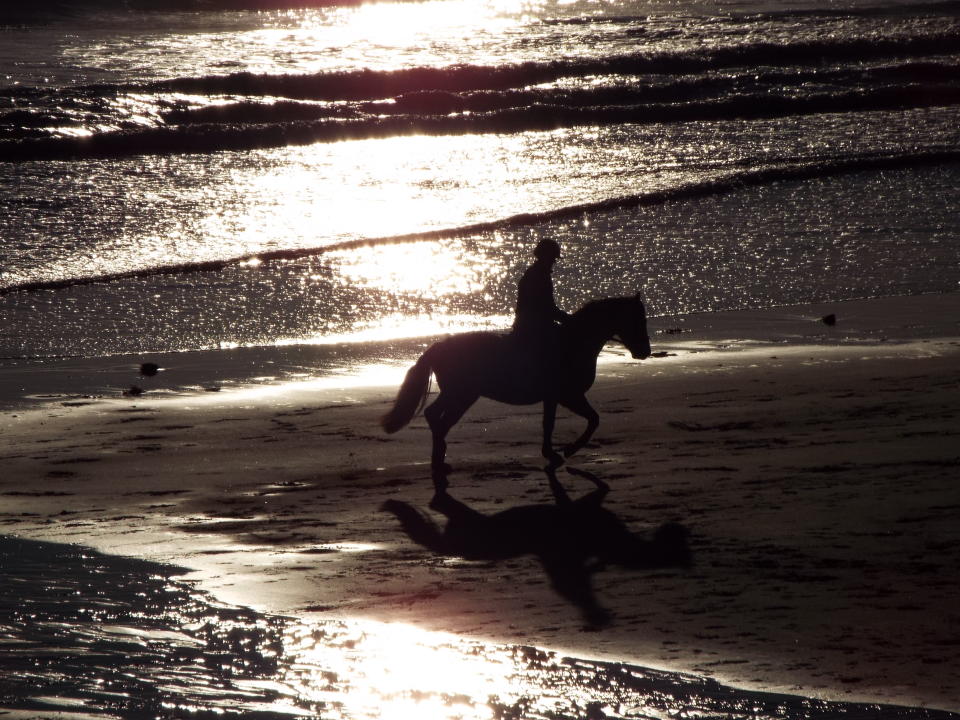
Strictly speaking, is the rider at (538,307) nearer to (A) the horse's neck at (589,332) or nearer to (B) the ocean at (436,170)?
(A) the horse's neck at (589,332)

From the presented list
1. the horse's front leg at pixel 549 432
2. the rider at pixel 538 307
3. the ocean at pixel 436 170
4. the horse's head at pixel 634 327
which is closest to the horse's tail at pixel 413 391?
the rider at pixel 538 307

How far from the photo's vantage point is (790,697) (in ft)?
16.7

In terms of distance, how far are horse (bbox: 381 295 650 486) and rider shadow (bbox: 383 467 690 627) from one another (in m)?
0.70

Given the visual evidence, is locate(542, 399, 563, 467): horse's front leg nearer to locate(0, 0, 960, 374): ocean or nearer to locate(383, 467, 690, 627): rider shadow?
locate(383, 467, 690, 627): rider shadow

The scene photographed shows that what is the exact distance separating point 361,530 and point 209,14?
35.1 m

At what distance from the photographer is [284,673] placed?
5340 mm

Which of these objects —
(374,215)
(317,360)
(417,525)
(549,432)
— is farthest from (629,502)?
(374,215)

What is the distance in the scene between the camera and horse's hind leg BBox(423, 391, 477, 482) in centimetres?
833

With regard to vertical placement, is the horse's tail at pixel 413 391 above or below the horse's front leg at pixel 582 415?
above

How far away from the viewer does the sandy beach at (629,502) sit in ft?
18.9

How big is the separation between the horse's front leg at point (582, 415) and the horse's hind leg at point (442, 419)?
669 millimetres

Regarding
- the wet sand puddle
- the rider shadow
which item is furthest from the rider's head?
the wet sand puddle

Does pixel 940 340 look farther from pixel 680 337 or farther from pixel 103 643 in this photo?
pixel 103 643

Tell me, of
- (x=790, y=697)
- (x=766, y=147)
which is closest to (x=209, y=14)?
(x=766, y=147)
